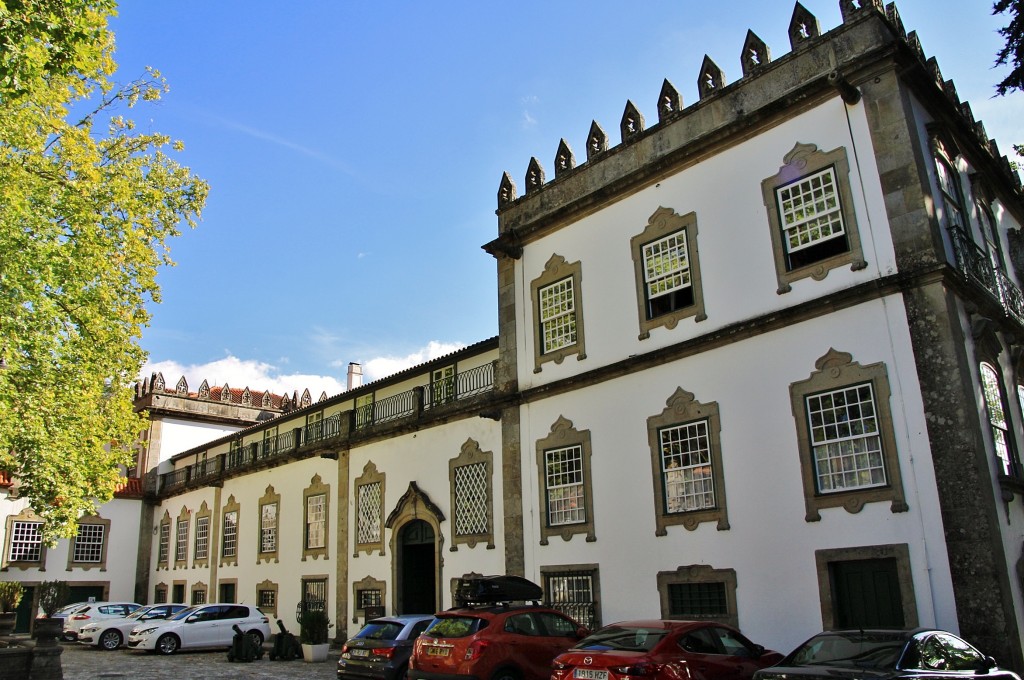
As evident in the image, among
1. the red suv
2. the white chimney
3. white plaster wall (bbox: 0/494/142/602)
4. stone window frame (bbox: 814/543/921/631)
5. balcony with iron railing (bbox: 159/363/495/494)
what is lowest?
the red suv

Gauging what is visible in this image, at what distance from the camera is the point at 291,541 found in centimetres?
2608

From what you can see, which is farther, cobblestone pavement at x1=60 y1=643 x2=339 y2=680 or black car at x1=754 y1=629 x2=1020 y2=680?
cobblestone pavement at x1=60 y1=643 x2=339 y2=680

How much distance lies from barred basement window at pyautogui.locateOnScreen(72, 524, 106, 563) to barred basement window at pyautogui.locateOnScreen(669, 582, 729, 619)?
96.5ft

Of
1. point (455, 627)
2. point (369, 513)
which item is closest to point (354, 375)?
point (369, 513)

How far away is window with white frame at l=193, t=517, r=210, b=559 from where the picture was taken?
104 feet

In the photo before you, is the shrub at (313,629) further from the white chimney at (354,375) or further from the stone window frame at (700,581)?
the white chimney at (354,375)

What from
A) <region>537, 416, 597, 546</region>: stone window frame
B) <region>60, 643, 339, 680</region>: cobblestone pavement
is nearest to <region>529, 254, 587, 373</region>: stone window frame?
<region>537, 416, 597, 546</region>: stone window frame

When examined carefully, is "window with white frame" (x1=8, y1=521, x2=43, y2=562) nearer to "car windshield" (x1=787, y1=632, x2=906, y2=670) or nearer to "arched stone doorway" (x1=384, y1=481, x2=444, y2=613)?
"arched stone doorway" (x1=384, y1=481, x2=444, y2=613)

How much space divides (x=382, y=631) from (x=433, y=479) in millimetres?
7142

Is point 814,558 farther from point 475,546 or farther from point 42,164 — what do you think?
point 42,164

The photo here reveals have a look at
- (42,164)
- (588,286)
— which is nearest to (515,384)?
(588,286)

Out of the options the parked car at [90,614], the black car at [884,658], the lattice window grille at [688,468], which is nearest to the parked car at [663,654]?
the black car at [884,658]

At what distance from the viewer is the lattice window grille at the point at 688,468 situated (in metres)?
14.2

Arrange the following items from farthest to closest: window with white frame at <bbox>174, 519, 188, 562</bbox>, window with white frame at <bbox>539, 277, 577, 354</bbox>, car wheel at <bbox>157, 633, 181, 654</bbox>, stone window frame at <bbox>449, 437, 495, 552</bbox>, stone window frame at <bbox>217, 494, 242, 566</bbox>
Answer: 1. window with white frame at <bbox>174, 519, 188, 562</bbox>
2. stone window frame at <bbox>217, 494, 242, 566</bbox>
3. car wheel at <bbox>157, 633, 181, 654</bbox>
4. stone window frame at <bbox>449, 437, 495, 552</bbox>
5. window with white frame at <bbox>539, 277, 577, 354</bbox>
